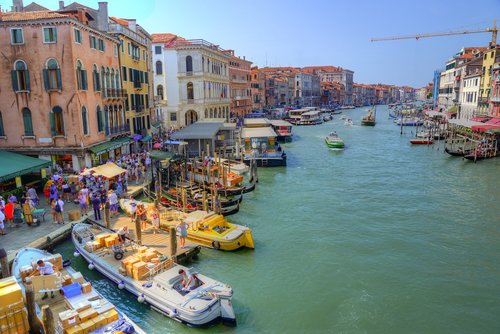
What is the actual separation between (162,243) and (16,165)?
9.23m

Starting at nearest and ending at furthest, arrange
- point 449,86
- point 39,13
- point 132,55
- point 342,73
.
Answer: point 39,13 → point 132,55 → point 449,86 → point 342,73

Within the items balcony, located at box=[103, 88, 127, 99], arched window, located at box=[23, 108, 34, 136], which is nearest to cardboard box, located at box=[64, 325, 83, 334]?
arched window, located at box=[23, 108, 34, 136]

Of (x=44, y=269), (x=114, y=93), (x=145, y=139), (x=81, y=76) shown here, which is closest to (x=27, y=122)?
(x=81, y=76)

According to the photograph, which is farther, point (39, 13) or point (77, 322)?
point (39, 13)

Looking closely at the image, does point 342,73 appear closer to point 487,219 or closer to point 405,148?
point 405,148

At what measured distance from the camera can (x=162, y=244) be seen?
15.3 meters

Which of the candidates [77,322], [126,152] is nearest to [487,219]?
[77,322]

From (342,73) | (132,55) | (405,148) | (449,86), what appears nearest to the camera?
(132,55)

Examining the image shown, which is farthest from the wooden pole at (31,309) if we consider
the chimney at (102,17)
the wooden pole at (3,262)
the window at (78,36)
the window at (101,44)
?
the chimney at (102,17)

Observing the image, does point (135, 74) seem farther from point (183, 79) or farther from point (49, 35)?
point (183, 79)

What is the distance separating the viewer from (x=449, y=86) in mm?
74562

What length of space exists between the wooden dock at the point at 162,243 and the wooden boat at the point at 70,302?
365 cm

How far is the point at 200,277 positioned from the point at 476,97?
56296 mm

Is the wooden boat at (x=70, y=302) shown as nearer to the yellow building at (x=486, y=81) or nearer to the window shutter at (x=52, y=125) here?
the window shutter at (x=52, y=125)
